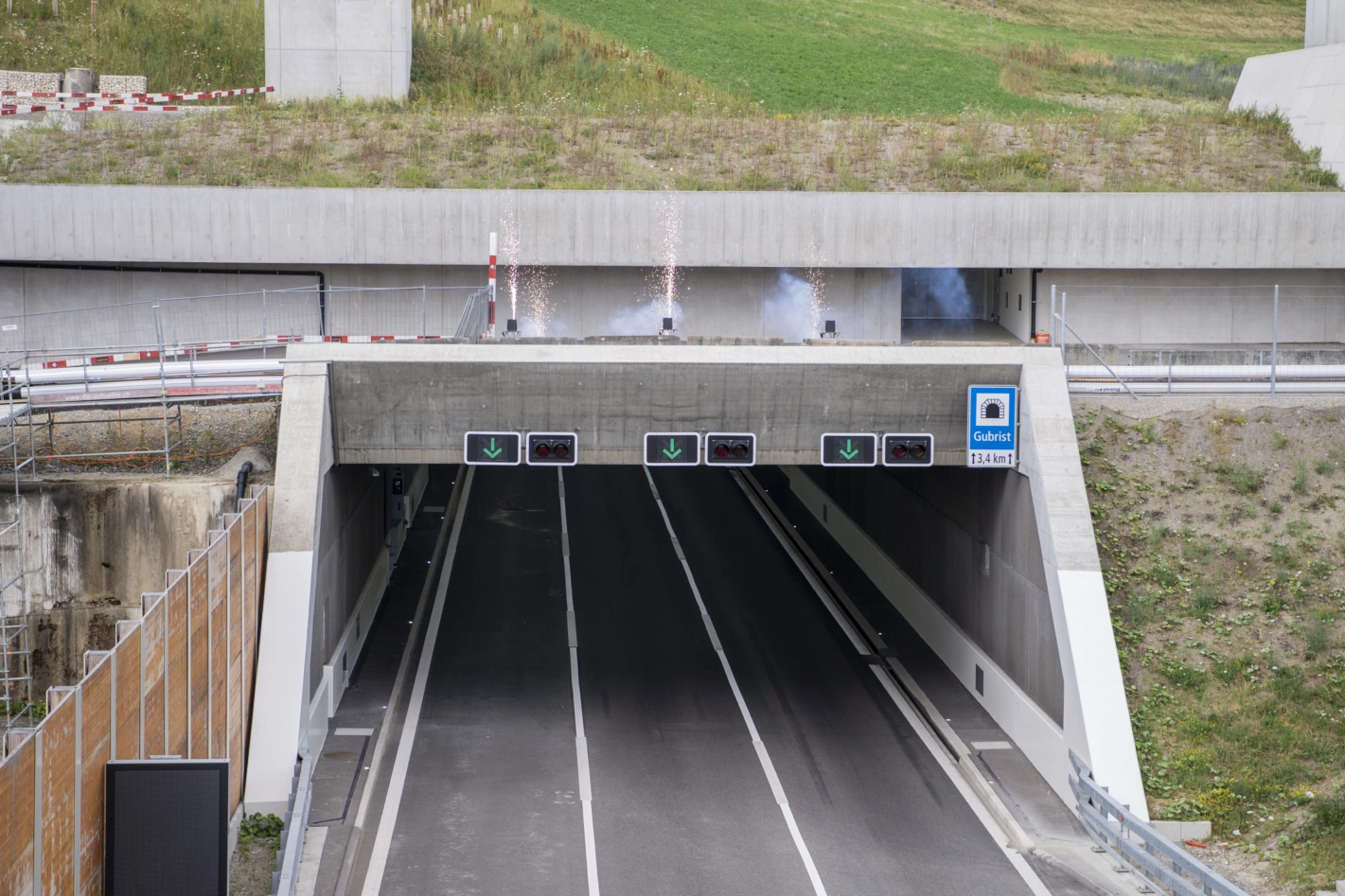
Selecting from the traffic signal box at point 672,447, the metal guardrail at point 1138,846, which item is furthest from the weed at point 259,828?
the metal guardrail at point 1138,846

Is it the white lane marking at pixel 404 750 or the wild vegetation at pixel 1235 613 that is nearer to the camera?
the white lane marking at pixel 404 750

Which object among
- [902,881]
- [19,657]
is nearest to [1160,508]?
[902,881]

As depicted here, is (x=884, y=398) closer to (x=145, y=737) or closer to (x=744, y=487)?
(x=145, y=737)

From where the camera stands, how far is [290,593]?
62.6ft

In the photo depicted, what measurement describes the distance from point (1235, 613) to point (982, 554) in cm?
416

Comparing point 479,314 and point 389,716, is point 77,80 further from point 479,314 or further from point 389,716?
point 389,716

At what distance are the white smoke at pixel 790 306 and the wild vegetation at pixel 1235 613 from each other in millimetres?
11138

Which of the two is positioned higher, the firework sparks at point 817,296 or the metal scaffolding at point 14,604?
the firework sparks at point 817,296

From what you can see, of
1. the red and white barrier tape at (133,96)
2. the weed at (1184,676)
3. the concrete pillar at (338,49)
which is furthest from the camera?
the red and white barrier tape at (133,96)

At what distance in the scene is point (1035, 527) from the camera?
2019cm

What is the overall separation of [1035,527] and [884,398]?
3090 millimetres

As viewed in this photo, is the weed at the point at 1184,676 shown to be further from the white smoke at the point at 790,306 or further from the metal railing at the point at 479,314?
the metal railing at the point at 479,314

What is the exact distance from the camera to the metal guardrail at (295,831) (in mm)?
14930

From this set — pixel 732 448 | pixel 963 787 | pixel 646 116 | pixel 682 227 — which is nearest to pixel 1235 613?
pixel 963 787
